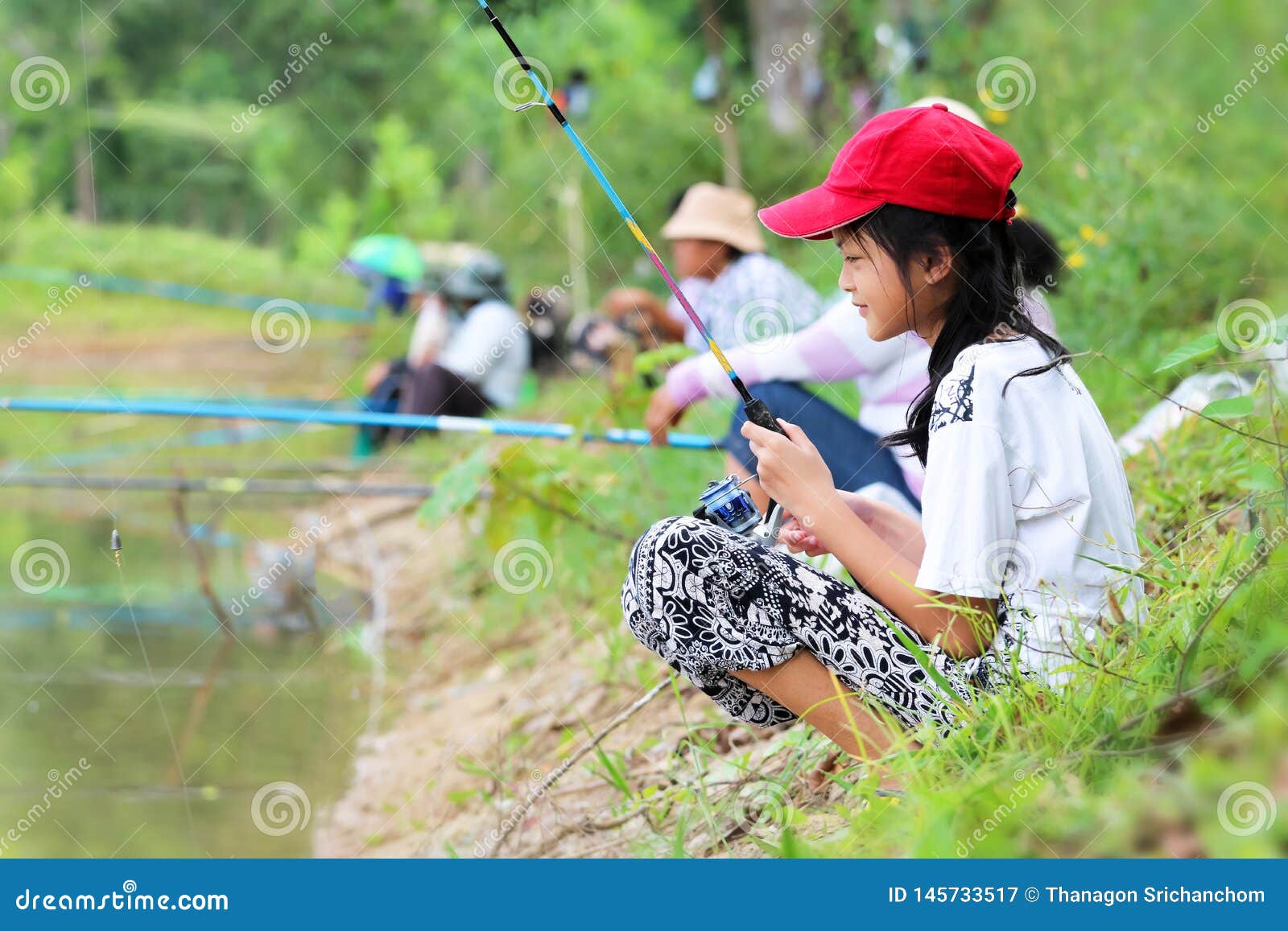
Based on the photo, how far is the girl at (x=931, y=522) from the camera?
5.41ft

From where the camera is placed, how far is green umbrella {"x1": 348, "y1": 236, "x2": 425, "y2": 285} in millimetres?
7055

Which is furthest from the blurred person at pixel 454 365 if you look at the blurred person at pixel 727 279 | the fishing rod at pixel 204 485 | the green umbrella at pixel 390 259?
the blurred person at pixel 727 279

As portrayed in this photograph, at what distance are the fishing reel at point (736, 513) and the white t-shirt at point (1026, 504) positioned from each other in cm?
36

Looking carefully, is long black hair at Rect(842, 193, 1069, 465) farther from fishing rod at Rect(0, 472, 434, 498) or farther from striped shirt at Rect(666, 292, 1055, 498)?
fishing rod at Rect(0, 472, 434, 498)

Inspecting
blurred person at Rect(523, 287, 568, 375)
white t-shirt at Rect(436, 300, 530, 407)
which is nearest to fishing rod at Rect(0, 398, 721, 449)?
white t-shirt at Rect(436, 300, 530, 407)

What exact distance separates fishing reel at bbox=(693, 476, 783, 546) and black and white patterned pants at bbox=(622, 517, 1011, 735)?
5.1 inches

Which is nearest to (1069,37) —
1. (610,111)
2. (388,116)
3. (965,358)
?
(610,111)

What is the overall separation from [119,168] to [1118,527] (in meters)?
19.2

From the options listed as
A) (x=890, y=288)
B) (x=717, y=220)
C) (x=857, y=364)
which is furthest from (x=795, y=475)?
(x=717, y=220)

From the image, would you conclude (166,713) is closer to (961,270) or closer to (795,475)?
(795,475)

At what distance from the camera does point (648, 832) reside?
2.22 meters

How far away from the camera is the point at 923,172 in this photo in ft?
→ 5.72

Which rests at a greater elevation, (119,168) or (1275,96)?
(119,168)

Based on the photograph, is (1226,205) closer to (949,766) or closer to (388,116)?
(949,766)
